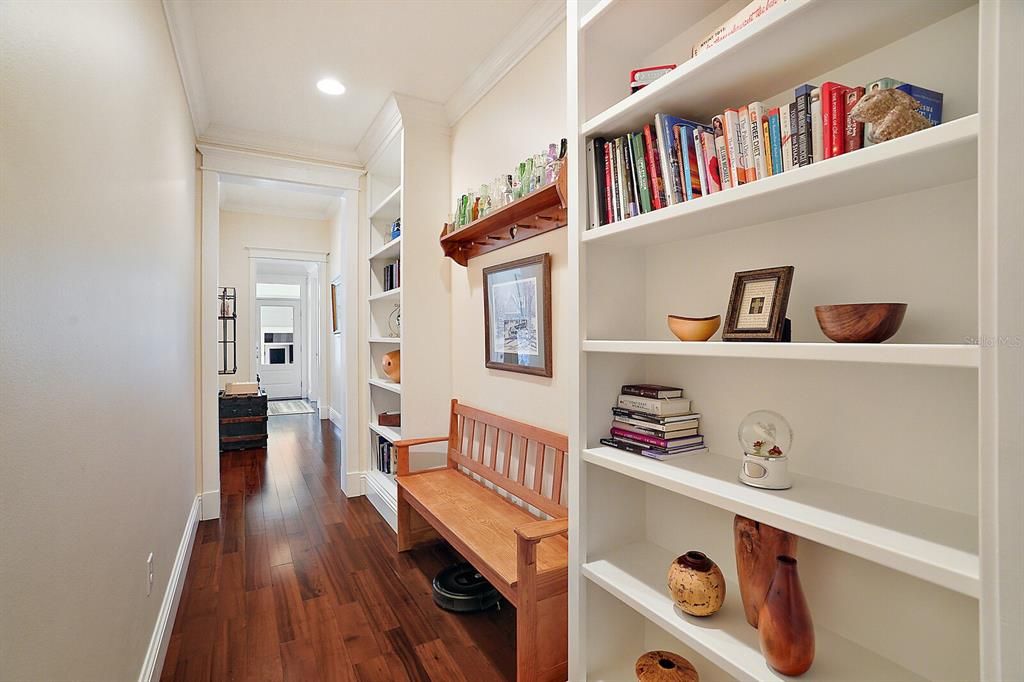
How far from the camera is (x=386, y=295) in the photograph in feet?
12.2

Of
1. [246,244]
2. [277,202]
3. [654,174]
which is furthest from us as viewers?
[246,244]

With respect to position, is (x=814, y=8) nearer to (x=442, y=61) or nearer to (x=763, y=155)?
(x=763, y=155)

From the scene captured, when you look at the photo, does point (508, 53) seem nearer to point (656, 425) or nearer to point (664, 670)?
point (656, 425)

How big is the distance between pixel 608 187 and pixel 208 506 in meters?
3.60

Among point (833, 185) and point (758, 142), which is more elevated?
point (758, 142)

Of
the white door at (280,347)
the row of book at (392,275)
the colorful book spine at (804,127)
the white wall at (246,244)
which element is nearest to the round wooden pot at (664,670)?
the colorful book spine at (804,127)

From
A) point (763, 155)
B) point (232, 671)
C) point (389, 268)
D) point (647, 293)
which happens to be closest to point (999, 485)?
point (763, 155)

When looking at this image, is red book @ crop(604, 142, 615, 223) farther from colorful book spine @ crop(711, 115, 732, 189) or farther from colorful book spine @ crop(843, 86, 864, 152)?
colorful book spine @ crop(843, 86, 864, 152)

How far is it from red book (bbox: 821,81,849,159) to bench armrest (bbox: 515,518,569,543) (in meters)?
1.33

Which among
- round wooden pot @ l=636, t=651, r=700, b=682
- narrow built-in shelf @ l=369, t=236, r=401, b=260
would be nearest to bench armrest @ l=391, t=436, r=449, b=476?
narrow built-in shelf @ l=369, t=236, r=401, b=260

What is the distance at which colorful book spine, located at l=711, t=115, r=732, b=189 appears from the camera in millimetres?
1197

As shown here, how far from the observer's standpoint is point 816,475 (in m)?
1.21

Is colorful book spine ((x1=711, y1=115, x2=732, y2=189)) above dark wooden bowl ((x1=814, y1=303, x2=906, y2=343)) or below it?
above

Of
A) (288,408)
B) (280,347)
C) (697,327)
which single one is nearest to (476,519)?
(697,327)
